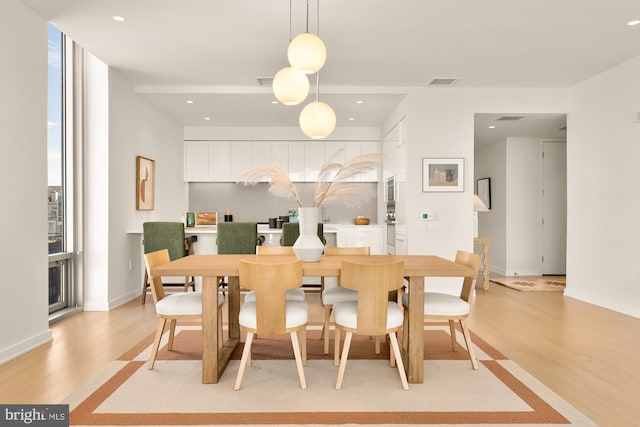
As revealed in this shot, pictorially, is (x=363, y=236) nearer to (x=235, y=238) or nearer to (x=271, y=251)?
(x=235, y=238)

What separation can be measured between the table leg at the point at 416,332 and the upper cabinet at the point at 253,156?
Answer: 4874 millimetres

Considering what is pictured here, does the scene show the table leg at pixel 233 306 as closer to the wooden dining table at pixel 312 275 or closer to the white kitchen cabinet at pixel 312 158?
the wooden dining table at pixel 312 275

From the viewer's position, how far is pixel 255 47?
407 cm

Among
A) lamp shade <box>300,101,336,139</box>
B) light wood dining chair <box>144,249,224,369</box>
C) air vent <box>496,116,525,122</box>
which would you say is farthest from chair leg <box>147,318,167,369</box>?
air vent <box>496,116,525,122</box>

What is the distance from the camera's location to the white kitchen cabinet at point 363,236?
6797mm

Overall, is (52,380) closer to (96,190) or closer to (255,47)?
(96,190)

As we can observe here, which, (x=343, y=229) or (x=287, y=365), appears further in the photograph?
(x=343, y=229)

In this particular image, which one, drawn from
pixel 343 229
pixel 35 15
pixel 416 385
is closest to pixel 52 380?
pixel 416 385

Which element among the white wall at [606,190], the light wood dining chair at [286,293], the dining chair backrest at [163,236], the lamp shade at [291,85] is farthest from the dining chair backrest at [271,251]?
the white wall at [606,190]

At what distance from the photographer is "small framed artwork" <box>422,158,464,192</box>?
17.5ft

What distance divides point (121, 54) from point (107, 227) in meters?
1.89

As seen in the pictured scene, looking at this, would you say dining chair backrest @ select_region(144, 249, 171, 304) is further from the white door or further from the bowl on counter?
the white door

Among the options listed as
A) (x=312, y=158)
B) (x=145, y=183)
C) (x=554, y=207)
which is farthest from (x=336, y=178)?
(x=554, y=207)

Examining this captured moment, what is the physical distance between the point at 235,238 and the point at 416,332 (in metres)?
2.83
